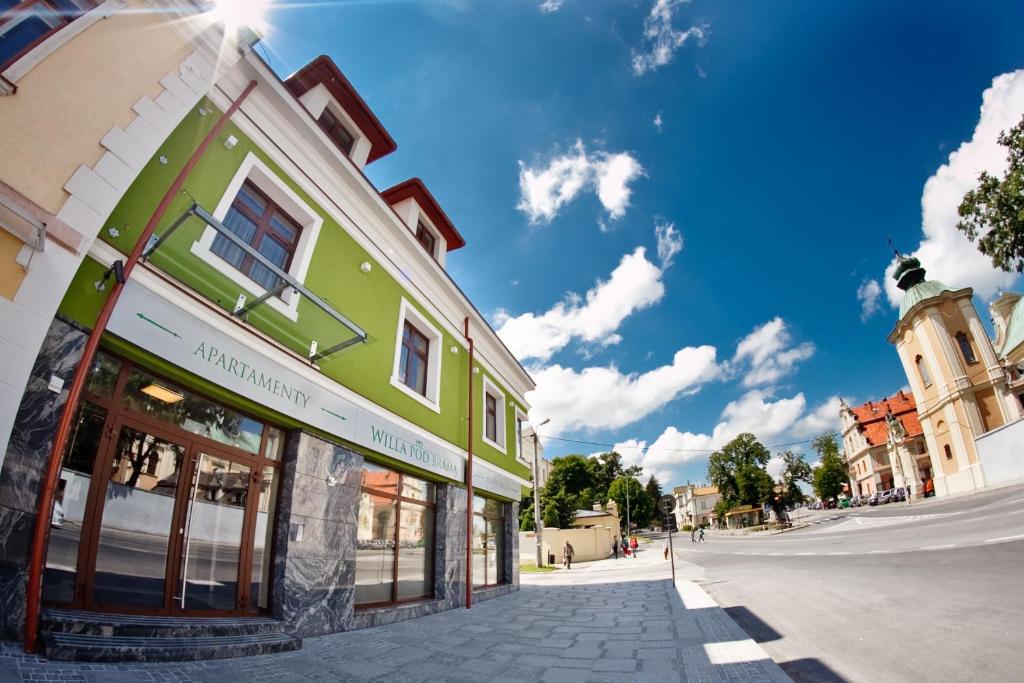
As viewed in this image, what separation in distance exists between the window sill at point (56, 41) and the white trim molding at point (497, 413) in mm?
10533

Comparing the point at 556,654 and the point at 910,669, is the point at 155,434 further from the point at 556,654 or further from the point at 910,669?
the point at 910,669

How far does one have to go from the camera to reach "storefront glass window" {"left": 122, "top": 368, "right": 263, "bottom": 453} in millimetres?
5020

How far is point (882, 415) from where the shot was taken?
225 ft

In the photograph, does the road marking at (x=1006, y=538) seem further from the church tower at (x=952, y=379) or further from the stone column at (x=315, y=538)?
the church tower at (x=952, y=379)

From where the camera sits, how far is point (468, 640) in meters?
6.71

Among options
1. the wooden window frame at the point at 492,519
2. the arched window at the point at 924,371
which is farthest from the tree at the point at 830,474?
the wooden window frame at the point at 492,519

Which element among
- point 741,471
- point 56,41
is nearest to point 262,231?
Answer: point 56,41

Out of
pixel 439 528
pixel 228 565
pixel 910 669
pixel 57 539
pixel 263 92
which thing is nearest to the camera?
pixel 57 539

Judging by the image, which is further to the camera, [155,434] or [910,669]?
[155,434]

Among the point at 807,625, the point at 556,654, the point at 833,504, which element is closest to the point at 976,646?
the point at 807,625

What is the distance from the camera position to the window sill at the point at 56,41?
3.93 meters

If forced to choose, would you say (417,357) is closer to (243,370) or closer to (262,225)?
(262,225)

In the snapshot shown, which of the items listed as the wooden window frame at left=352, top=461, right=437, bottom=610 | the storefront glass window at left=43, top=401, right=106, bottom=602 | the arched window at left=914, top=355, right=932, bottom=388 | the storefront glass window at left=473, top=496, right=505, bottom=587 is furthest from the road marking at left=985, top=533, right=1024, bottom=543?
the arched window at left=914, top=355, right=932, bottom=388

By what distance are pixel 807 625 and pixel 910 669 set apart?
8.77 ft
